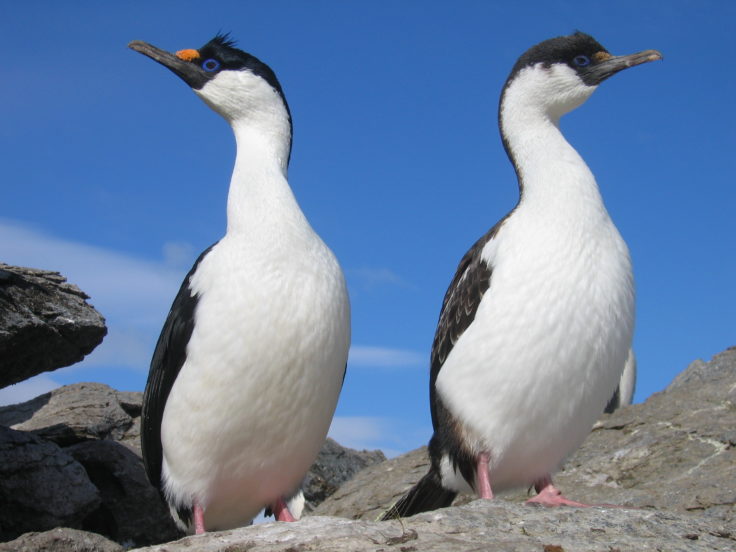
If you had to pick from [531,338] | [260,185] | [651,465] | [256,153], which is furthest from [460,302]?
[651,465]

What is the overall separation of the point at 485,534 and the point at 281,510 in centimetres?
259

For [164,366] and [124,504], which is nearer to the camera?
[164,366]

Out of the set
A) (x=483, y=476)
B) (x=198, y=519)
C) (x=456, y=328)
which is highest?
(x=456, y=328)

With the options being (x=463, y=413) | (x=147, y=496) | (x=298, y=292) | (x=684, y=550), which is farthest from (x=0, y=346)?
(x=684, y=550)

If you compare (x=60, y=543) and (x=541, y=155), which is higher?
(x=541, y=155)

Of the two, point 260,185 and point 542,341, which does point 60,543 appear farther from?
point 542,341

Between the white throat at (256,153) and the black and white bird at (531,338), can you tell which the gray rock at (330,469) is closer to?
the black and white bird at (531,338)

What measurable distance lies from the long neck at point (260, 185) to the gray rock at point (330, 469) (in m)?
4.84

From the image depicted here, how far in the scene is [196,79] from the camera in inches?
276

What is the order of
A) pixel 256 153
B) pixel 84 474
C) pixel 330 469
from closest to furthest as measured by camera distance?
pixel 256 153
pixel 84 474
pixel 330 469

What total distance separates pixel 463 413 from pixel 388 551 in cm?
220

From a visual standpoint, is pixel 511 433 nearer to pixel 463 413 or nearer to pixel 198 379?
pixel 463 413

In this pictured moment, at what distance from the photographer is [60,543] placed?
23.4ft

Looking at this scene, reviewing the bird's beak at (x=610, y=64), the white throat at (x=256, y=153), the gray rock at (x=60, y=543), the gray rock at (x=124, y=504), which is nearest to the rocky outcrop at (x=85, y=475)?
the gray rock at (x=124, y=504)
